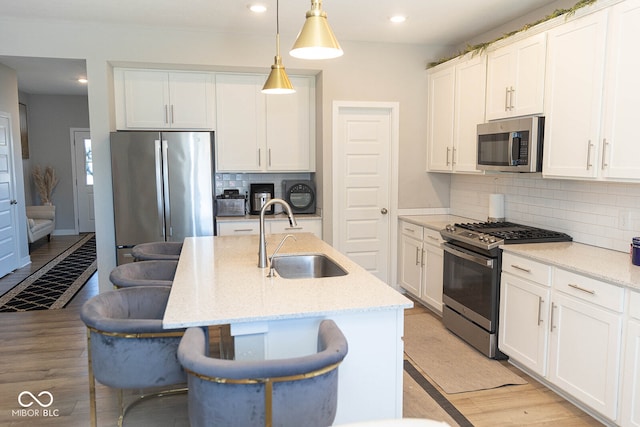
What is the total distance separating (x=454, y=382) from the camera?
3.21 meters

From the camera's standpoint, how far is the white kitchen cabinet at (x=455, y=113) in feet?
13.8

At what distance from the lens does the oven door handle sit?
3.45m

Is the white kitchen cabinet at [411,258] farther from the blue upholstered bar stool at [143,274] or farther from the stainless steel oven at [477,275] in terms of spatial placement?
the blue upholstered bar stool at [143,274]

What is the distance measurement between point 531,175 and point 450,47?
219 centimetres

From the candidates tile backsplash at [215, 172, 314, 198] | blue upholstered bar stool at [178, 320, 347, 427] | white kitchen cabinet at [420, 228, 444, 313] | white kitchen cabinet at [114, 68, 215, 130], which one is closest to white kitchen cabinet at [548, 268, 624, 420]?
white kitchen cabinet at [420, 228, 444, 313]

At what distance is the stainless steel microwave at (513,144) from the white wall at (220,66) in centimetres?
124

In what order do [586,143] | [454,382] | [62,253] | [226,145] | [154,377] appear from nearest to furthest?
[154,377] → [586,143] → [454,382] → [226,145] → [62,253]

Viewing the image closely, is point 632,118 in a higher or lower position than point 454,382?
higher

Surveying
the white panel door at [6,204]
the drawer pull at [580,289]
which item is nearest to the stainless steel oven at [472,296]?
the drawer pull at [580,289]

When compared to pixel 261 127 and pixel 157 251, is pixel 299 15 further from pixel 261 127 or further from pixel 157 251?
pixel 157 251

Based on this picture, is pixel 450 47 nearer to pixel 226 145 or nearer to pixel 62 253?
pixel 226 145

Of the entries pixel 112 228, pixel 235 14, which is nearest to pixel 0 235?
pixel 112 228

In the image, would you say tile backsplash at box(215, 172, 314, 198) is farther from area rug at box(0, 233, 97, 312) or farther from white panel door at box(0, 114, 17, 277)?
white panel door at box(0, 114, 17, 277)

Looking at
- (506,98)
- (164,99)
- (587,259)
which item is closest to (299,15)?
(164,99)
